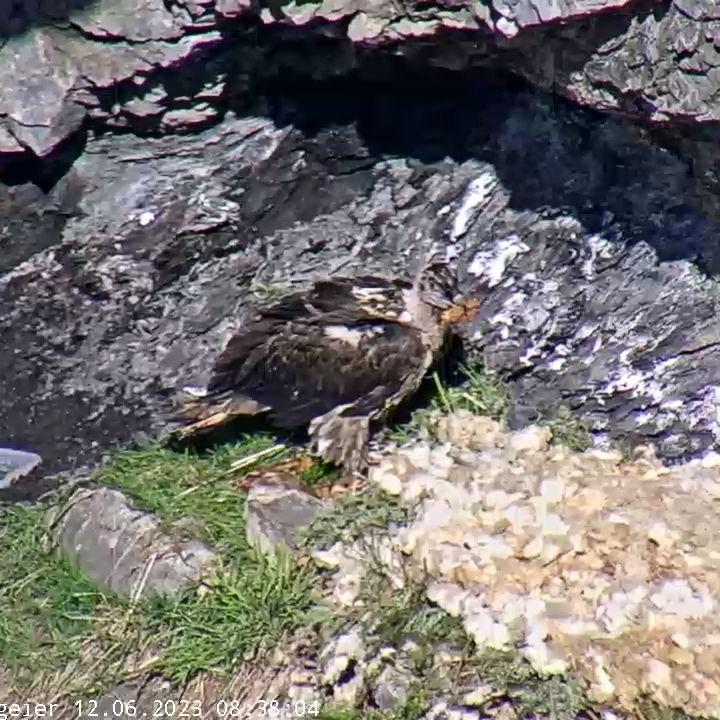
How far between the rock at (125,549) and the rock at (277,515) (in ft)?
0.58

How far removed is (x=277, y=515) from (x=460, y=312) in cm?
98

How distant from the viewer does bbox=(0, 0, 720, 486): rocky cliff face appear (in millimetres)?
4234

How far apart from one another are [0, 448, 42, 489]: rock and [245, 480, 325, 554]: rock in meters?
0.86

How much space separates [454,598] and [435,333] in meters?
1.05

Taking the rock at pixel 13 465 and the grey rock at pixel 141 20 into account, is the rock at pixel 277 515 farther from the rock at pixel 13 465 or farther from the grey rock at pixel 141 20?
the grey rock at pixel 141 20

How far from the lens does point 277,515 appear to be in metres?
4.57

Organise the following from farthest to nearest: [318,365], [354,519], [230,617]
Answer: [318,365] → [354,519] → [230,617]

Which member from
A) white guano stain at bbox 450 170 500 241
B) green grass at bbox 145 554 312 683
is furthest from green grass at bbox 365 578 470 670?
white guano stain at bbox 450 170 500 241

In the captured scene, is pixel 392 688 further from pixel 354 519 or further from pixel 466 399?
pixel 466 399

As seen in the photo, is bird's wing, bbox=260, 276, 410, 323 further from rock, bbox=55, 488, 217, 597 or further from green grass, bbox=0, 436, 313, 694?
rock, bbox=55, 488, 217, 597

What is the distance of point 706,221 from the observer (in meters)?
4.54

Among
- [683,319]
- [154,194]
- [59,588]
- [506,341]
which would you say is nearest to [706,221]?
[683,319]

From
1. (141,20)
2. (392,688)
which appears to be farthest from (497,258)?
(392,688)

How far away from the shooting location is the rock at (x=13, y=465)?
494cm
